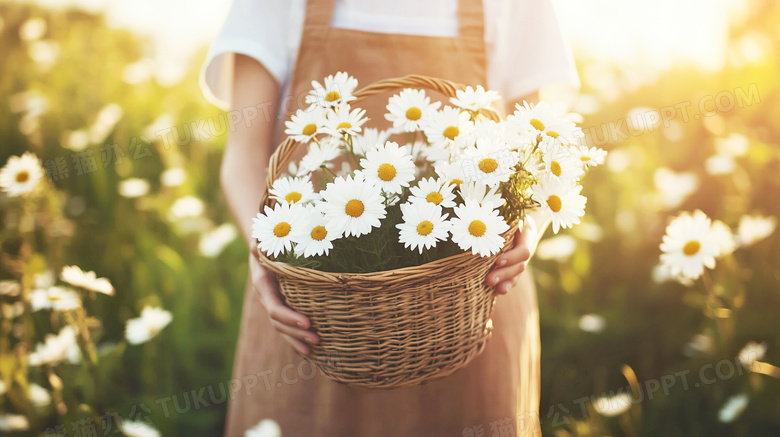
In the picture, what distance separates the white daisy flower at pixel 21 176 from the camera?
1.12 m

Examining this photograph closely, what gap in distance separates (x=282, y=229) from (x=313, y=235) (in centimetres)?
4

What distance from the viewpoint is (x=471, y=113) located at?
71 centimetres

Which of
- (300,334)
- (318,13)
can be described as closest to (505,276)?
(300,334)

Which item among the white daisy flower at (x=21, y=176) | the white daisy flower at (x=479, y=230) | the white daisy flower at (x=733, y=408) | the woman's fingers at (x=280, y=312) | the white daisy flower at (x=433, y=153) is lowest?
the white daisy flower at (x=733, y=408)

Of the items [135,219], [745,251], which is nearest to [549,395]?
[745,251]

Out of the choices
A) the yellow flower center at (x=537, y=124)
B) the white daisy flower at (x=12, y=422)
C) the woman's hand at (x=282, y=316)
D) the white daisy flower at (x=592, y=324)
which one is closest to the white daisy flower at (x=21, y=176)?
the white daisy flower at (x=12, y=422)

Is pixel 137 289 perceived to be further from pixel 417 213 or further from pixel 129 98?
→ pixel 417 213

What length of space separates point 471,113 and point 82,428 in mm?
839

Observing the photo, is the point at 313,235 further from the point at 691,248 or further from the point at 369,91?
the point at 691,248

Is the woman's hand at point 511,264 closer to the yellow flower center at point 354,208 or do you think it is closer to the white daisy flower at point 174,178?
the yellow flower center at point 354,208

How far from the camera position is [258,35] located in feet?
2.83

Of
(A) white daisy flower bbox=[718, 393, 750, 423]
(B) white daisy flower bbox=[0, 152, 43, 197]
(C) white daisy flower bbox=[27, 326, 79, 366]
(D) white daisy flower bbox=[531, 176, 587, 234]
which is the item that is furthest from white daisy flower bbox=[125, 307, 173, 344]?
(A) white daisy flower bbox=[718, 393, 750, 423]

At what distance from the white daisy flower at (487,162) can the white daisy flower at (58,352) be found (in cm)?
77

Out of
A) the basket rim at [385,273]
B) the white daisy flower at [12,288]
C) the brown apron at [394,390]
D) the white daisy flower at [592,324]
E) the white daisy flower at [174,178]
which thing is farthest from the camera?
the white daisy flower at [174,178]
